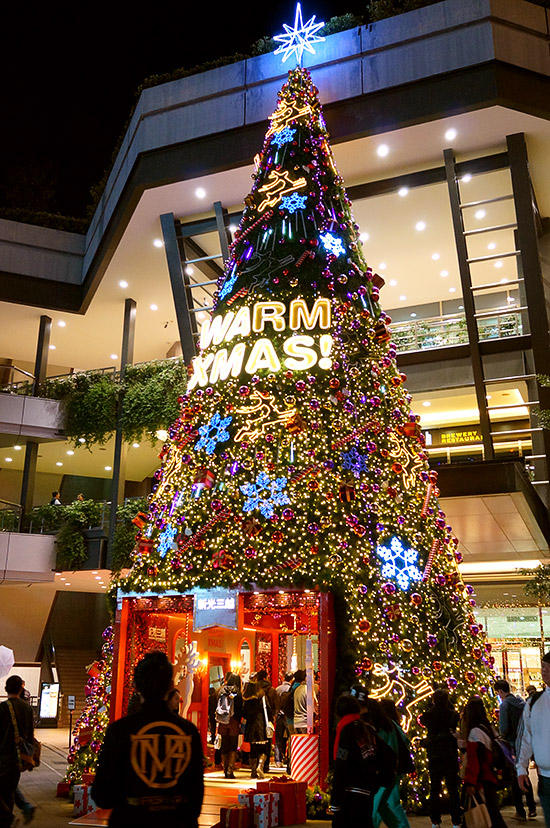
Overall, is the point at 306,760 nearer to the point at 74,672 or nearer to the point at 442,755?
the point at 442,755

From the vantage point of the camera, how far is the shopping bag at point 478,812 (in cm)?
630

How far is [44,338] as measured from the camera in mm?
22328

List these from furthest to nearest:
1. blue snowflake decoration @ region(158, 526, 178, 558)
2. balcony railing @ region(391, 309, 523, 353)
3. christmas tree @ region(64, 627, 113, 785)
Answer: balcony railing @ region(391, 309, 523, 353)
blue snowflake decoration @ region(158, 526, 178, 558)
christmas tree @ region(64, 627, 113, 785)

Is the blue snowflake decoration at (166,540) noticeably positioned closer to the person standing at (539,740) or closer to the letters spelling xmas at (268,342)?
the letters spelling xmas at (268,342)

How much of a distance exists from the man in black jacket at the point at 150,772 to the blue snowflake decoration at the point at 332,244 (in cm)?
812

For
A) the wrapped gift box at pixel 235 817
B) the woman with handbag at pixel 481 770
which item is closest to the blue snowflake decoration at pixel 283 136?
the woman with handbag at pixel 481 770

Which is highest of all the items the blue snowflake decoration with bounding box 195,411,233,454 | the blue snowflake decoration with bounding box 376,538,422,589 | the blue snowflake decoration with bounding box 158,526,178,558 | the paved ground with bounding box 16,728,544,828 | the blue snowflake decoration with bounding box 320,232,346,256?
the blue snowflake decoration with bounding box 320,232,346,256

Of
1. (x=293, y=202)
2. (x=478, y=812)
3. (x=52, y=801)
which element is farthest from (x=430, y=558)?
(x=52, y=801)

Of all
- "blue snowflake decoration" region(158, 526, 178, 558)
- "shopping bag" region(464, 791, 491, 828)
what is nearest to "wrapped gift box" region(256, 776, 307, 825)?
"shopping bag" region(464, 791, 491, 828)

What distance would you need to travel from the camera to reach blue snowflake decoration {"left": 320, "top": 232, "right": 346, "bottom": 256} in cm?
1037

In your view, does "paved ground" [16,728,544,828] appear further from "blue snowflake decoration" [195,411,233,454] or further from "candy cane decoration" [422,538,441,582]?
"blue snowflake decoration" [195,411,233,454]

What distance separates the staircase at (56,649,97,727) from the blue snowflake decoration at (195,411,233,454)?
1724 cm

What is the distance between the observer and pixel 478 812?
632cm

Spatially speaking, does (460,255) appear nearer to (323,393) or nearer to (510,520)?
(510,520)
